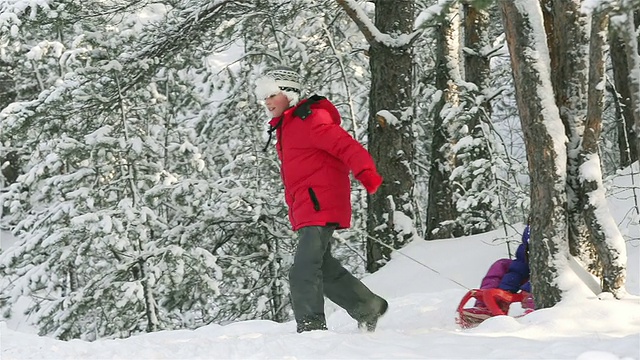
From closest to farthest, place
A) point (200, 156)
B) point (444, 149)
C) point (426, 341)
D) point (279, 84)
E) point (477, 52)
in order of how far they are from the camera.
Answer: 1. point (426, 341)
2. point (279, 84)
3. point (444, 149)
4. point (477, 52)
5. point (200, 156)

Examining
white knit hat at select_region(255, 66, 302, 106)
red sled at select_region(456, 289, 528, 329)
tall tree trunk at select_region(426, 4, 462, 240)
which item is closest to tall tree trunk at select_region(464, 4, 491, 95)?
tall tree trunk at select_region(426, 4, 462, 240)

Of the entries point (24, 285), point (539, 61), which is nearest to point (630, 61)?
point (539, 61)

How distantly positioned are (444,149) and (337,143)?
4.81 m

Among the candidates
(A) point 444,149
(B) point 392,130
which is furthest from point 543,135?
(A) point 444,149

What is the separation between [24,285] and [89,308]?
99 cm

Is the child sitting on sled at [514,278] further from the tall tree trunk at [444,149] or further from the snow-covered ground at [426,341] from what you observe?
the tall tree trunk at [444,149]

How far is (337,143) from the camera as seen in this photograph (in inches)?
167

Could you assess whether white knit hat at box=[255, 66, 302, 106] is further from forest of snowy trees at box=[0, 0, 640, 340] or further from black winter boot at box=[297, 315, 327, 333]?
forest of snowy trees at box=[0, 0, 640, 340]

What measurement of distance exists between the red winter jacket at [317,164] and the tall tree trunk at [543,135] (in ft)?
3.29

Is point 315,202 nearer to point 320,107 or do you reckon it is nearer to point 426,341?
point 320,107

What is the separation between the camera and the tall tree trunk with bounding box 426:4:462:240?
8.69 metres

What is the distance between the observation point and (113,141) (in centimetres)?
886

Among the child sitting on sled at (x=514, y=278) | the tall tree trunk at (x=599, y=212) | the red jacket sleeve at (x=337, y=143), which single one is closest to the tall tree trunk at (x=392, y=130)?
the child sitting on sled at (x=514, y=278)

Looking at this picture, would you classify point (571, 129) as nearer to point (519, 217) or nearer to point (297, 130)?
point (297, 130)
